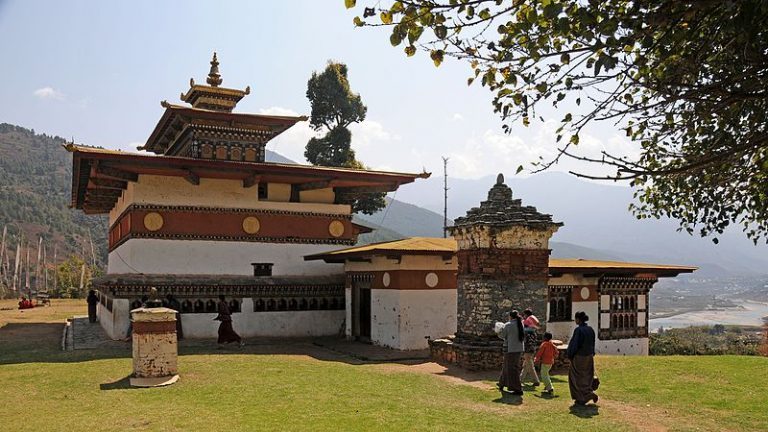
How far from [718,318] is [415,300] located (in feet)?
455

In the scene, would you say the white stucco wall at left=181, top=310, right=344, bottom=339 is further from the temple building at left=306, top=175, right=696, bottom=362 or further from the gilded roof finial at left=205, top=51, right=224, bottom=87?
the gilded roof finial at left=205, top=51, right=224, bottom=87

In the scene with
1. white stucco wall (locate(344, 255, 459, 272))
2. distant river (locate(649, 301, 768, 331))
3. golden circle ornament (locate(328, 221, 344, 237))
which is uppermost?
golden circle ornament (locate(328, 221, 344, 237))

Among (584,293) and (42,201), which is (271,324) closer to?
(584,293)

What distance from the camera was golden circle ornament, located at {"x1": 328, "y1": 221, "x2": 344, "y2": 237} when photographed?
71.9 ft

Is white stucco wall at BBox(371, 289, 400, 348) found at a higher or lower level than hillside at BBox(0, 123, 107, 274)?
lower

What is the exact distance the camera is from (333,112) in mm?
37750

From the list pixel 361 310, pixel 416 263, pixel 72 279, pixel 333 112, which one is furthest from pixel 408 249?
pixel 72 279

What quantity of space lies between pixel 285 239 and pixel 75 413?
12437 mm

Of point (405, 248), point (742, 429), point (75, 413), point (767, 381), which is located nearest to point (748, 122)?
point (742, 429)

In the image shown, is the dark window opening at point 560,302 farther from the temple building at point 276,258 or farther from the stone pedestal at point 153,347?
the stone pedestal at point 153,347

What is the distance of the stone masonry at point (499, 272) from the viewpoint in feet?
44.7

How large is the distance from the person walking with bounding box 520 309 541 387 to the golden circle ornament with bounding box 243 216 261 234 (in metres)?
11.0

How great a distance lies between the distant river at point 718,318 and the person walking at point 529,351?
383 ft

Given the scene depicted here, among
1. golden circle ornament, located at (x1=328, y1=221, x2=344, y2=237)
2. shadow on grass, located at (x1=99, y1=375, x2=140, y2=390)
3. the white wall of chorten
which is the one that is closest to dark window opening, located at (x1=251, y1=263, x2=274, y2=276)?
golden circle ornament, located at (x1=328, y1=221, x2=344, y2=237)
